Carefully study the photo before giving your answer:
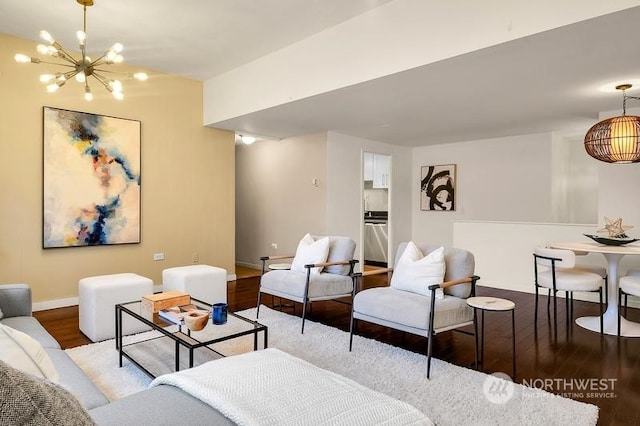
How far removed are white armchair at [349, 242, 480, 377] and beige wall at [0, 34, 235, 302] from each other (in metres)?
3.31

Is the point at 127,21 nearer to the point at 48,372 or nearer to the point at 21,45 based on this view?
the point at 21,45

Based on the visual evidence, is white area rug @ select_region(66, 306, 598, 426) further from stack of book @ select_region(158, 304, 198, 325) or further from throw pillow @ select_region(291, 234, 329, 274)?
throw pillow @ select_region(291, 234, 329, 274)

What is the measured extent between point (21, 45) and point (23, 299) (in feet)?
9.96

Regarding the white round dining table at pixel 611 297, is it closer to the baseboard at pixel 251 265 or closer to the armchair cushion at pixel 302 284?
the armchair cushion at pixel 302 284

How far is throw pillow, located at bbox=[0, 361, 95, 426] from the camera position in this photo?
0.67 meters

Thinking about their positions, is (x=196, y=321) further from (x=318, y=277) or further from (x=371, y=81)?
(x=371, y=81)

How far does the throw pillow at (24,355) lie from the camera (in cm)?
120

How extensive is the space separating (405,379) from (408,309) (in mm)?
466

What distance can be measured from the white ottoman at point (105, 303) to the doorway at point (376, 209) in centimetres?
484

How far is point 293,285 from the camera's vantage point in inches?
147

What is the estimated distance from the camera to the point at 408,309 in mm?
2812

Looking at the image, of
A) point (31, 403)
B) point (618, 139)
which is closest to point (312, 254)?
point (618, 139)

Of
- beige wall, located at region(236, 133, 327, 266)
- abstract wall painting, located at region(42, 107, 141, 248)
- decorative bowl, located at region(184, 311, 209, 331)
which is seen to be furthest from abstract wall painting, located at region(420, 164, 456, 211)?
decorative bowl, located at region(184, 311, 209, 331)

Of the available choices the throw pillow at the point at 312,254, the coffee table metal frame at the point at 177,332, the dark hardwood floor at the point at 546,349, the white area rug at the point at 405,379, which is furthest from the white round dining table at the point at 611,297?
the coffee table metal frame at the point at 177,332
